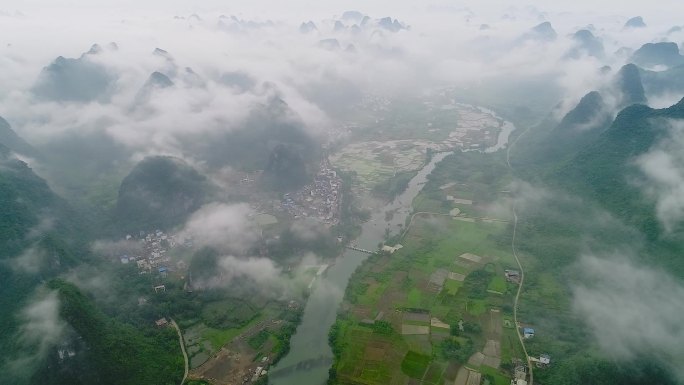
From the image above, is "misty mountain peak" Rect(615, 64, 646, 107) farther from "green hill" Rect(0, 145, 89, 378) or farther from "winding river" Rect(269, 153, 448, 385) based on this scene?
"green hill" Rect(0, 145, 89, 378)

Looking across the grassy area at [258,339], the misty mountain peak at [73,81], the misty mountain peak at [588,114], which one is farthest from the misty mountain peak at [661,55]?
the misty mountain peak at [73,81]

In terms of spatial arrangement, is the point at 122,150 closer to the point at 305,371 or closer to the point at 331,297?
the point at 331,297

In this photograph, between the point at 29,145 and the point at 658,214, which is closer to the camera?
the point at 658,214

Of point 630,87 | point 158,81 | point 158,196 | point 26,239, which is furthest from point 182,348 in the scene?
point 630,87

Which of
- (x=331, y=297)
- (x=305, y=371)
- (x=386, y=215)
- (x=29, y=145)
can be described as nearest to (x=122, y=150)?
(x=29, y=145)

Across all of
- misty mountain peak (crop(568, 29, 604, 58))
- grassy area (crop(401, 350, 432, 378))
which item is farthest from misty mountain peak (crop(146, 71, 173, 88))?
misty mountain peak (crop(568, 29, 604, 58))

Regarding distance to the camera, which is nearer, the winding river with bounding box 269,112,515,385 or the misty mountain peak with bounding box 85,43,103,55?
the winding river with bounding box 269,112,515,385
